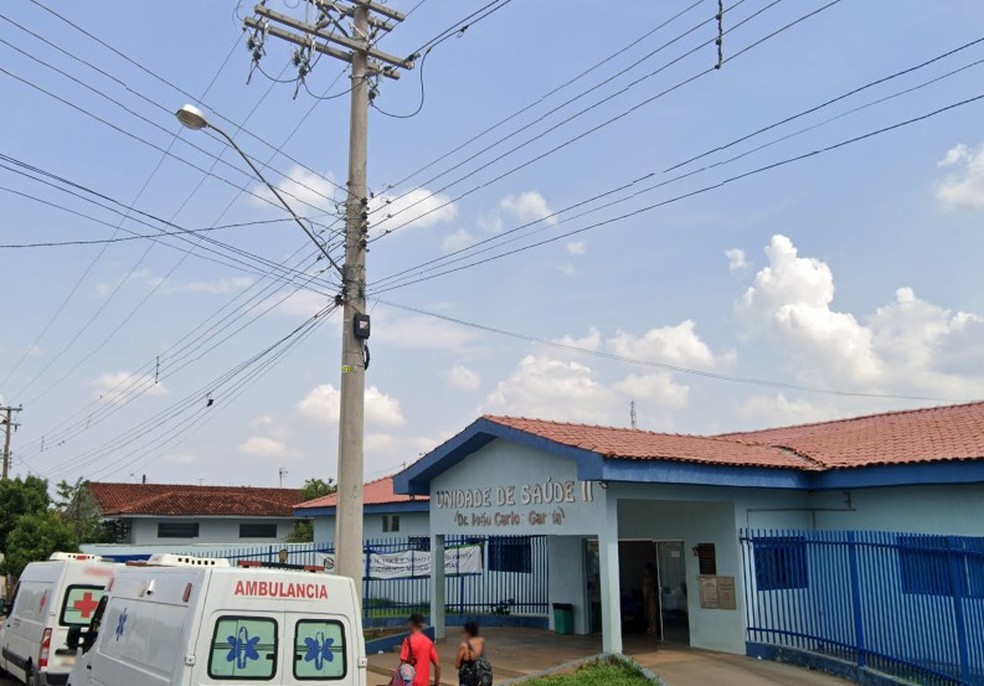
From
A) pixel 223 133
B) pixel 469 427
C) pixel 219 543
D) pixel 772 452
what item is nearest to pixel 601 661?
pixel 469 427

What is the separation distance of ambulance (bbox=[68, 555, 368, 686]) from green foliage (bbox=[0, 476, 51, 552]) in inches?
1122

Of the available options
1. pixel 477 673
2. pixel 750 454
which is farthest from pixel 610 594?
pixel 750 454

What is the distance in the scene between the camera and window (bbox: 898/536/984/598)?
12125 mm

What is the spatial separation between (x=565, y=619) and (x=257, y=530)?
24.6 metres

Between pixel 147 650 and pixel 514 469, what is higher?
pixel 514 469

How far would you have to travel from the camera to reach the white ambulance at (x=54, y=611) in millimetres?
13234

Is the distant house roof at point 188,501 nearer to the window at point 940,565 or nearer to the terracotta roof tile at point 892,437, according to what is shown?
the terracotta roof tile at point 892,437

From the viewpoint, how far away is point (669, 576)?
60.4 feet

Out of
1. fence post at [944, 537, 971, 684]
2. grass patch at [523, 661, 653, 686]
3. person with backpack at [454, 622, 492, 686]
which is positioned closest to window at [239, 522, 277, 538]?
grass patch at [523, 661, 653, 686]

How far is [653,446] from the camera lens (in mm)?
15836

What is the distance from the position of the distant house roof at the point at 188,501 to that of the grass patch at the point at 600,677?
27906mm

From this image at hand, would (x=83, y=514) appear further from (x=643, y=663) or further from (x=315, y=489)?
(x=643, y=663)

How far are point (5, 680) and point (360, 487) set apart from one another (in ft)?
28.6

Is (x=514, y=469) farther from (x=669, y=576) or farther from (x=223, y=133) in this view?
(x=223, y=133)
